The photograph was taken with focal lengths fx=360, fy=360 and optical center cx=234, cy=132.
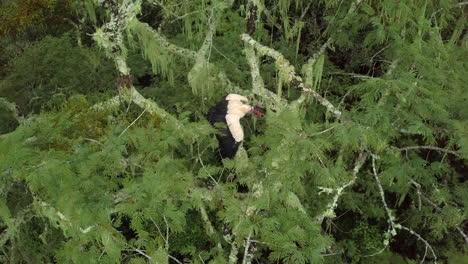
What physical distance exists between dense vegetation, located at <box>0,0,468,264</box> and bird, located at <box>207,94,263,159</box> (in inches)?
5.1

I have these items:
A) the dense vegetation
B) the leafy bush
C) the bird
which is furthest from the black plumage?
the leafy bush

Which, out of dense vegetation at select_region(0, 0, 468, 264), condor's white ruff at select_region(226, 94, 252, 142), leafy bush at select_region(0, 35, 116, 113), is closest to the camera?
dense vegetation at select_region(0, 0, 468, 264)

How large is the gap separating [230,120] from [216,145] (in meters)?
0.33

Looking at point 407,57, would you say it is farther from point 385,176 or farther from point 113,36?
point 113,36

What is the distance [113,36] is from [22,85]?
2758 mm

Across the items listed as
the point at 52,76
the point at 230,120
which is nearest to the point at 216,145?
the point at 230,120

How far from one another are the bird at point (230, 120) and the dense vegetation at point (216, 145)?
0.13 metres

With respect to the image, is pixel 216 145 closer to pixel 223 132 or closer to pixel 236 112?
pixel 223 132

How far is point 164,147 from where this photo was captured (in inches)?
138

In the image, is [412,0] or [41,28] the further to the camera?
[41,28]

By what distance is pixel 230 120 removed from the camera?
3693mm

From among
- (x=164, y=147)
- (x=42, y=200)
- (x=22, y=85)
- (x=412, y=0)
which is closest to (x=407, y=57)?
(x=412, y=0)

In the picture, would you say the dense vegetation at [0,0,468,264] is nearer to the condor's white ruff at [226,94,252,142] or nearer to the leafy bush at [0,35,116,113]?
the leafy bush at [0,35,116,113]

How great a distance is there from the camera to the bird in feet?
12.1
